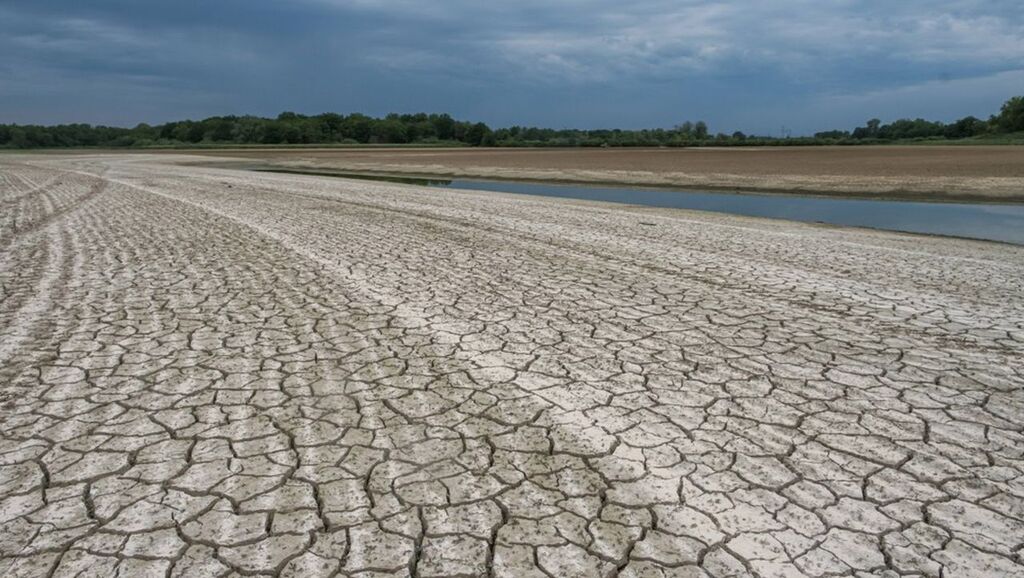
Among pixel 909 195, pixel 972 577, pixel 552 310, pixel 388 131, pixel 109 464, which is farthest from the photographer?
pixel 388 131

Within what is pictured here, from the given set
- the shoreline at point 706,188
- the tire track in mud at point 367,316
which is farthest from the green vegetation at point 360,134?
the tire track in mud at point 367,316

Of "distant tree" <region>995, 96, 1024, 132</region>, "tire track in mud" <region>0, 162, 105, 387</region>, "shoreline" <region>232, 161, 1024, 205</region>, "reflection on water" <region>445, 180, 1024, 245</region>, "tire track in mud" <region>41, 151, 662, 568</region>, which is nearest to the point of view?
A: "tire track in mud" <region>41, 151, 662, 568</region>

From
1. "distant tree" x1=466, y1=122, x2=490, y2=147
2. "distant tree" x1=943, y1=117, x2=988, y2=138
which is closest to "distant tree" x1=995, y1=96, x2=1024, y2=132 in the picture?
"distant tree" x1=943, y1=117, x2=988, y2=138

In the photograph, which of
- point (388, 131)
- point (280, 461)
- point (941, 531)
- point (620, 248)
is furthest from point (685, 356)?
point (388, 131)

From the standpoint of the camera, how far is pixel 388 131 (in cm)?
10375

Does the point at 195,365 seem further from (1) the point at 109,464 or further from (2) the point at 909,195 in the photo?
(2) the point at 909,195

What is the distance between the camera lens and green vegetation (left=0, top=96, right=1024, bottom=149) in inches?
3369

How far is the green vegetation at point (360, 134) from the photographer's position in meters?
85.6

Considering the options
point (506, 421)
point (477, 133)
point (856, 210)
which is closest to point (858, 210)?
point (856, 210)

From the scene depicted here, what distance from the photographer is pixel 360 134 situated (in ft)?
349

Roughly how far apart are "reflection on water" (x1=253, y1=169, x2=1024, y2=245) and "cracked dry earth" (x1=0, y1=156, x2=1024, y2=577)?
7.57 metres

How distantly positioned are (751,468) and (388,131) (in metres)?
106

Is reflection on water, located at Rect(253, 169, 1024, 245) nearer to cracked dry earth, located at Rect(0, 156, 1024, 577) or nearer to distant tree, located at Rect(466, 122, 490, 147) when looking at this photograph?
cracked dry earth, located at Rect(0, 156, 1024, 577)

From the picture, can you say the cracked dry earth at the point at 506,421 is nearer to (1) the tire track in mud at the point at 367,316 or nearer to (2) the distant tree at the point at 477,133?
(1) the tire track in mud at the point at 367,316
